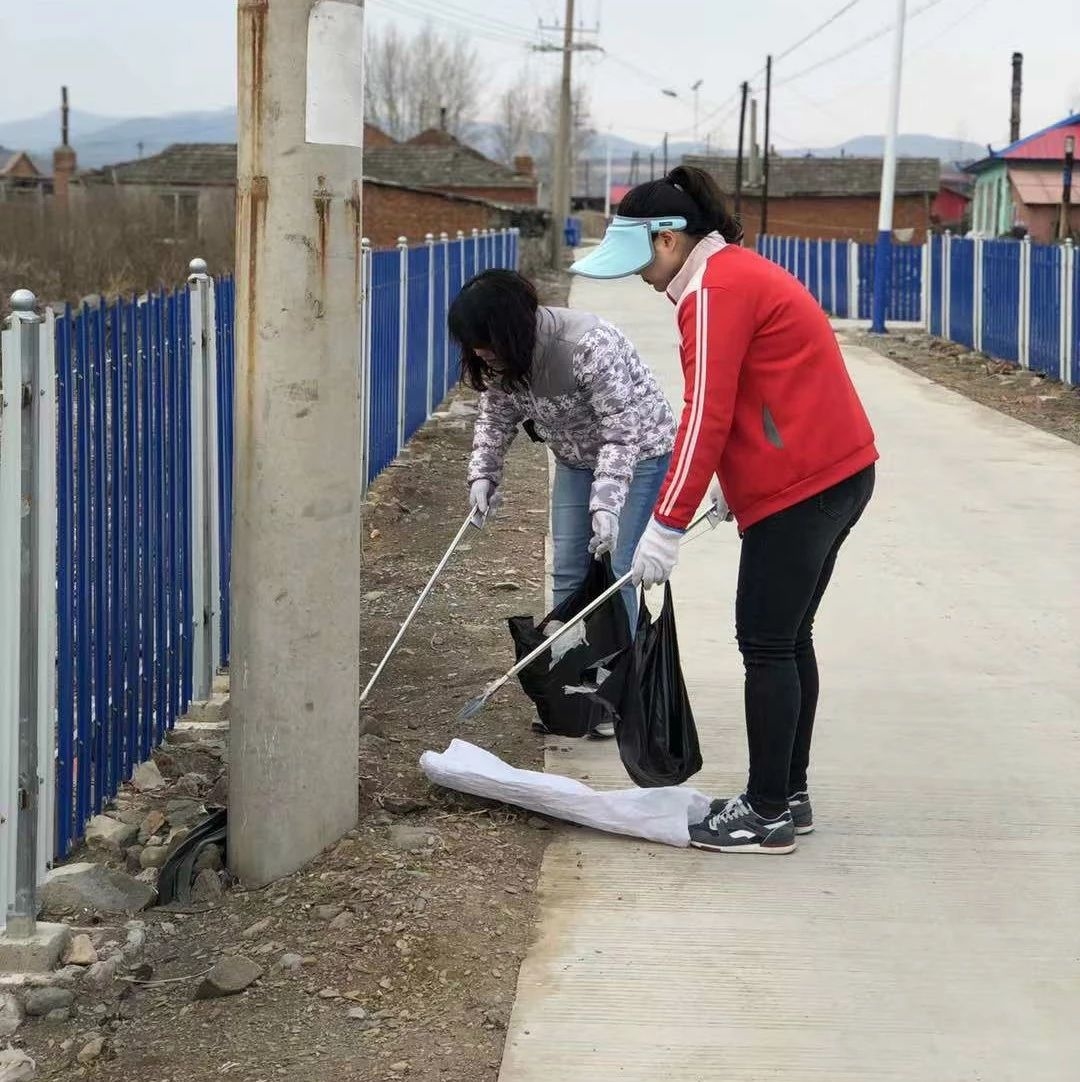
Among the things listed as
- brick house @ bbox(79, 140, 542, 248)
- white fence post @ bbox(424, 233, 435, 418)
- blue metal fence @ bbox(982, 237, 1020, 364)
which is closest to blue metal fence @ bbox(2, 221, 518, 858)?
white fence post @ bbox(424, 233, 435, 418)

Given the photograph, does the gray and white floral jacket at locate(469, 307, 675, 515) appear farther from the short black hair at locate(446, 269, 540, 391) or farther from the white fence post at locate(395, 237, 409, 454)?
the white fence post at locate(395, 237, 409, 454)

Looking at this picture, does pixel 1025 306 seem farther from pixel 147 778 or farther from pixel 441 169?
pixel 441 169

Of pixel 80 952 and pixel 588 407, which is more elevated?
pixel 588 407

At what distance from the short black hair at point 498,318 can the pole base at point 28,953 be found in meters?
1.99

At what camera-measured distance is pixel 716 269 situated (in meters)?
4.31

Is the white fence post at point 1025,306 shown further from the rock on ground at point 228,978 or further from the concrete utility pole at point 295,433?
the rock on ground at point 228,978

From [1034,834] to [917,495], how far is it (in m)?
6.16

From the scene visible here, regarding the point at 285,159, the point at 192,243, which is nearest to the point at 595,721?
the point at 285,159

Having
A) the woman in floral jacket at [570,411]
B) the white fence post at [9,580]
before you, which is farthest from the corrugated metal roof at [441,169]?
the white fence post at [9,580]

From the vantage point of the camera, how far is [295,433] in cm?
430

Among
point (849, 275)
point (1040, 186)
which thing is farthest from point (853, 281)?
point (1040, 186)

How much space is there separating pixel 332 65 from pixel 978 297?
757 inches

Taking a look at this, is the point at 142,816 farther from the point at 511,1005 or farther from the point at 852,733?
the point at 852,733

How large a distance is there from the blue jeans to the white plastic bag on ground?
763 mm
